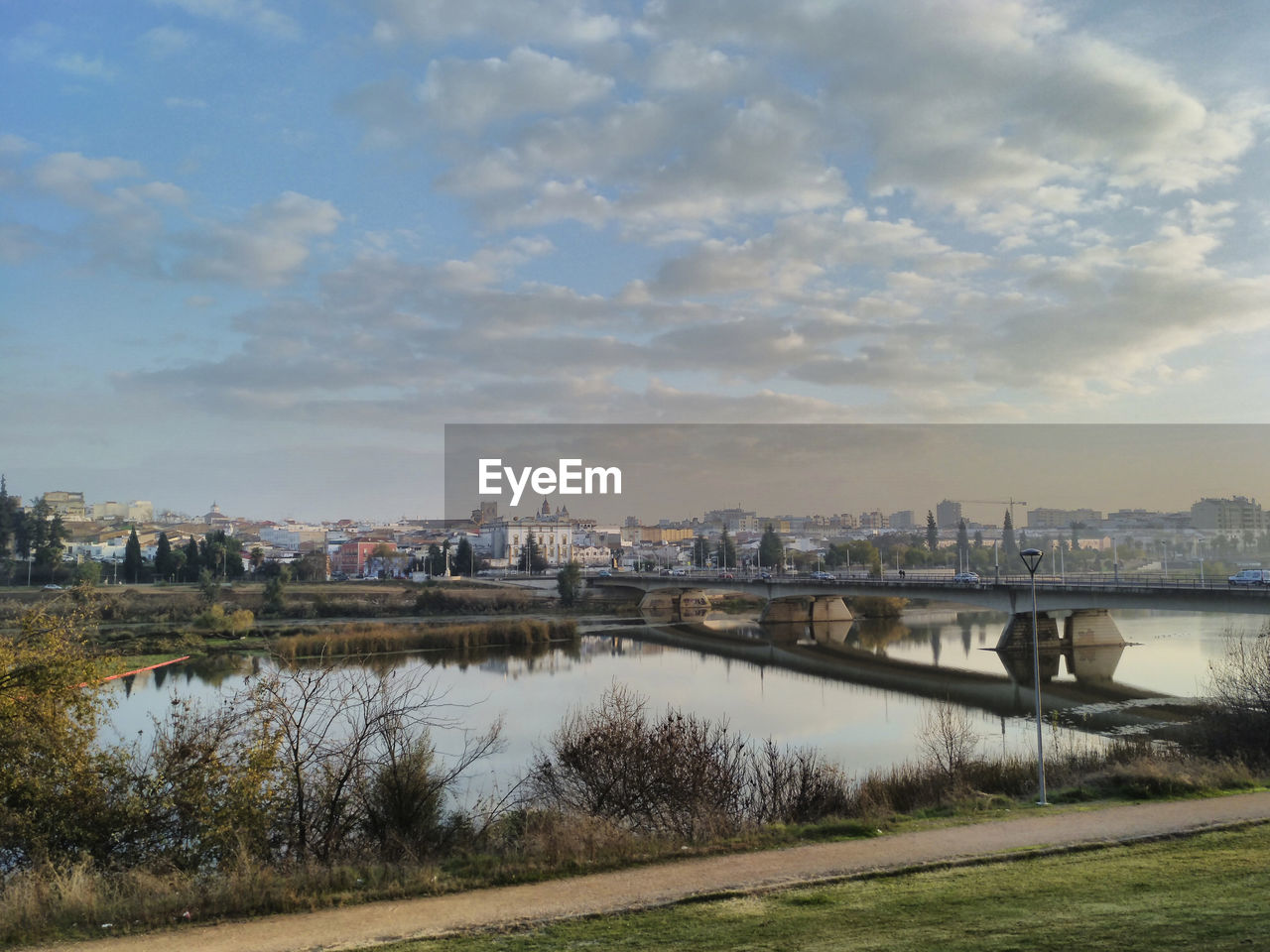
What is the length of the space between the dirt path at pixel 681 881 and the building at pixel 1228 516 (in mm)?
137160

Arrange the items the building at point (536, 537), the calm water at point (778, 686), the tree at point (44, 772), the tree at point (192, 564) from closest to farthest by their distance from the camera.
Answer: the tree at point (44, 772)
the calm water at point (778, 686)
the tree at point (192, 564)
the building at point (536, 537)

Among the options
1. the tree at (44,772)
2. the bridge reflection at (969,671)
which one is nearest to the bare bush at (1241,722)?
the bridge reflection at (969,671)

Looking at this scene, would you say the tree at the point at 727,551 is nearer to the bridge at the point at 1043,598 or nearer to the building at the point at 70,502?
the bridge at the point at 1043,598

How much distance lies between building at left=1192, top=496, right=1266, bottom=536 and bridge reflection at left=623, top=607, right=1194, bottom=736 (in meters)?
101

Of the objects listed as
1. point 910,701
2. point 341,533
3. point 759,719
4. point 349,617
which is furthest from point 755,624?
point 341,533

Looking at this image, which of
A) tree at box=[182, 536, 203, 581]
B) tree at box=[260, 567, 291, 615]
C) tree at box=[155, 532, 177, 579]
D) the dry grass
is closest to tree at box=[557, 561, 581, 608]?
the dry grass

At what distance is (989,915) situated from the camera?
23.2ft

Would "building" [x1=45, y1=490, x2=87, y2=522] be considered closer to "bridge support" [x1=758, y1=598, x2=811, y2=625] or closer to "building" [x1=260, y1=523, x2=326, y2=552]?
"building" [x1=260, y1=523, x2=326, y2=552]

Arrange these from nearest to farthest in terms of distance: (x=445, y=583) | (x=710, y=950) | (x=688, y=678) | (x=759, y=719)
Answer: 1. (x=710, y=950)
2. (x=759, y=719)
3. (x=688, y=678)
4. (x=445, y=583)

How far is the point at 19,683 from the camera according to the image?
33.4 ft

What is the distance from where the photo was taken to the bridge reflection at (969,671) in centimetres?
2569

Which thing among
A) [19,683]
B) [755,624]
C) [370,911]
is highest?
[19,683]

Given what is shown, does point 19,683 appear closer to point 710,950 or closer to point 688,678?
point 710,950

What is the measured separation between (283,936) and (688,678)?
27.4m
